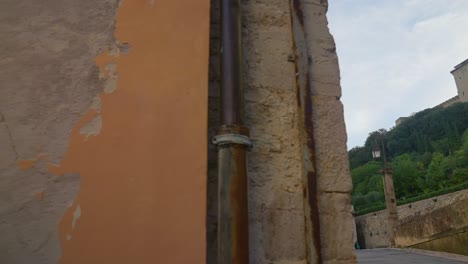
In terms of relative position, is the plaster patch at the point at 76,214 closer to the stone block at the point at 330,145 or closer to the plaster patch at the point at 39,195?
the plaster patch at the point at 39,195

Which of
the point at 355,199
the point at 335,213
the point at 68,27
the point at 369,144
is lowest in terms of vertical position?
the point at 335,213

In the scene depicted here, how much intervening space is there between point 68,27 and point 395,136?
59118 millimetres

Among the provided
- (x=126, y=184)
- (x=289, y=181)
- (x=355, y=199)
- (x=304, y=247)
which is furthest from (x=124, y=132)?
(x=355, y=199)

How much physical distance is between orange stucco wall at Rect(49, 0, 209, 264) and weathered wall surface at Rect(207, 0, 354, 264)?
0.16 m

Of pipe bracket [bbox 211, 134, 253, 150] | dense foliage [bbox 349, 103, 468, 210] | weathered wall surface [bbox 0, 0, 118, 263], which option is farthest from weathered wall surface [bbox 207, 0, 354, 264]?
dense foliage [bbox 349, 103, 468, 210]

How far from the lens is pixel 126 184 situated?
71.9 inches

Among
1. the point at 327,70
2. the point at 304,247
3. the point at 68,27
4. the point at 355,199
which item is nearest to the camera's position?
the point at 304,247

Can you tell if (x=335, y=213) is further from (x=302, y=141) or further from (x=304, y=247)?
(x=302, y=141)

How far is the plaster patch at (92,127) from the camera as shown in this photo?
6.23ft

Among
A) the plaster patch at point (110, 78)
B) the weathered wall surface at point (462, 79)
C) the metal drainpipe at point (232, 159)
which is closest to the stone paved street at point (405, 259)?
the metal drainpipe at point (232, 159)

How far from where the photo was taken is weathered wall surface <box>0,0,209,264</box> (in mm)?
1743

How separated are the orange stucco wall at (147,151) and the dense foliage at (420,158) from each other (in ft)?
91.5

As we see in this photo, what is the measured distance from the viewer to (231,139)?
1.90m

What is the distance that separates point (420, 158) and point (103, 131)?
4941 centimetres
